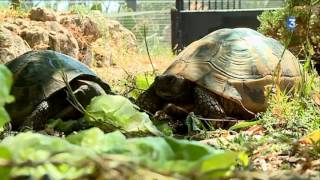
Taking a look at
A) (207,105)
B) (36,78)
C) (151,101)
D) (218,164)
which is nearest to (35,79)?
(36,78)

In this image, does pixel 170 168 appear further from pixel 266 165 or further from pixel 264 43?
pixel 264 43

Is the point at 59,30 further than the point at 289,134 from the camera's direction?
Yes

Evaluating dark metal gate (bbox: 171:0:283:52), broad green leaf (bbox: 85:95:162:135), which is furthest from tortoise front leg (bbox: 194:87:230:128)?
dark metal gate (bbox: 171:0:283:52)

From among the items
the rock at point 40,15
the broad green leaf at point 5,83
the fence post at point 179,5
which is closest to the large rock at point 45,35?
the rock at point 40,15

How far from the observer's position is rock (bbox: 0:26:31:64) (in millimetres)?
6302

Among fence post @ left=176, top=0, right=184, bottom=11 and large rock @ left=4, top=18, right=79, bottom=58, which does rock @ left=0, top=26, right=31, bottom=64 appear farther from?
fence post @ left=176, top=0, right=184, bottom=11

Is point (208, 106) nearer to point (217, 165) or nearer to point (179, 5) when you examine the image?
point (217, 165)

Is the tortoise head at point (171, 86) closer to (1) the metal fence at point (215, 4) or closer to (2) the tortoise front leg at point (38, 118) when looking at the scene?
(2) the tortoise front leg at point (38, 118)

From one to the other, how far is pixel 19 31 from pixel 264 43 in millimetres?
3905

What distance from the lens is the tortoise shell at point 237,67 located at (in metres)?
3.92

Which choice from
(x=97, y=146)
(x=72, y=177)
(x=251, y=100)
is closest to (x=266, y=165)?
(x=97, y=146)

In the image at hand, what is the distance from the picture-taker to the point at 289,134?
295cm

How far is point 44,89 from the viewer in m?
3.53

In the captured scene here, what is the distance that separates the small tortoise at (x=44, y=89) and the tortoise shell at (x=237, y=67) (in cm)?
68
